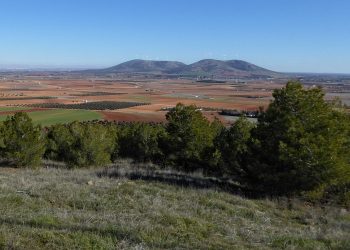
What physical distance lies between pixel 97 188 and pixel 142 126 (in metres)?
19.7

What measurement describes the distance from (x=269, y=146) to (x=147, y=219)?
8.76 m

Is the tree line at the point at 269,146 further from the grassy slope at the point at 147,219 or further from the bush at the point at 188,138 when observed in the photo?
the grassy slope at the point at 147,219

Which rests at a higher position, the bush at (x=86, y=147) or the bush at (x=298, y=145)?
the bush at (x=298, y=145)

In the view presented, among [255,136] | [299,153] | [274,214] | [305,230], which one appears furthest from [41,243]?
[255,136]

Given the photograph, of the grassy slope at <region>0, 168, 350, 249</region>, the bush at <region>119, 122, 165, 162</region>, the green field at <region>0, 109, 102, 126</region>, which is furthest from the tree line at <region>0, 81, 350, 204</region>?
the green field at <region>0, 109, 102, 126</region>

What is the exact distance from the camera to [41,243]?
26.6ft

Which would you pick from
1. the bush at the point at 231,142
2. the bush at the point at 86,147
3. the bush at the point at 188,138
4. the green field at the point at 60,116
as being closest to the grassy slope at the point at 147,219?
the bush at the point at 231,142

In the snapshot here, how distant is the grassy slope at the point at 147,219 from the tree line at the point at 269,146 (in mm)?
1509

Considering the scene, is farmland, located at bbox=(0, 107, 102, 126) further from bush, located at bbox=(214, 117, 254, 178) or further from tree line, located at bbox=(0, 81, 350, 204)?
bush, located at bbox=(214, 117, 254, 178)

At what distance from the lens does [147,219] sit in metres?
11.6

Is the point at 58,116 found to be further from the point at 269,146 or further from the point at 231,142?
the point at 269,146

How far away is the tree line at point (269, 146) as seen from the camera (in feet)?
57.8

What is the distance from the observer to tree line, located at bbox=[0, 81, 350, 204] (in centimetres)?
1762

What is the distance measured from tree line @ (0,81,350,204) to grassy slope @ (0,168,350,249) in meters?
1.51
